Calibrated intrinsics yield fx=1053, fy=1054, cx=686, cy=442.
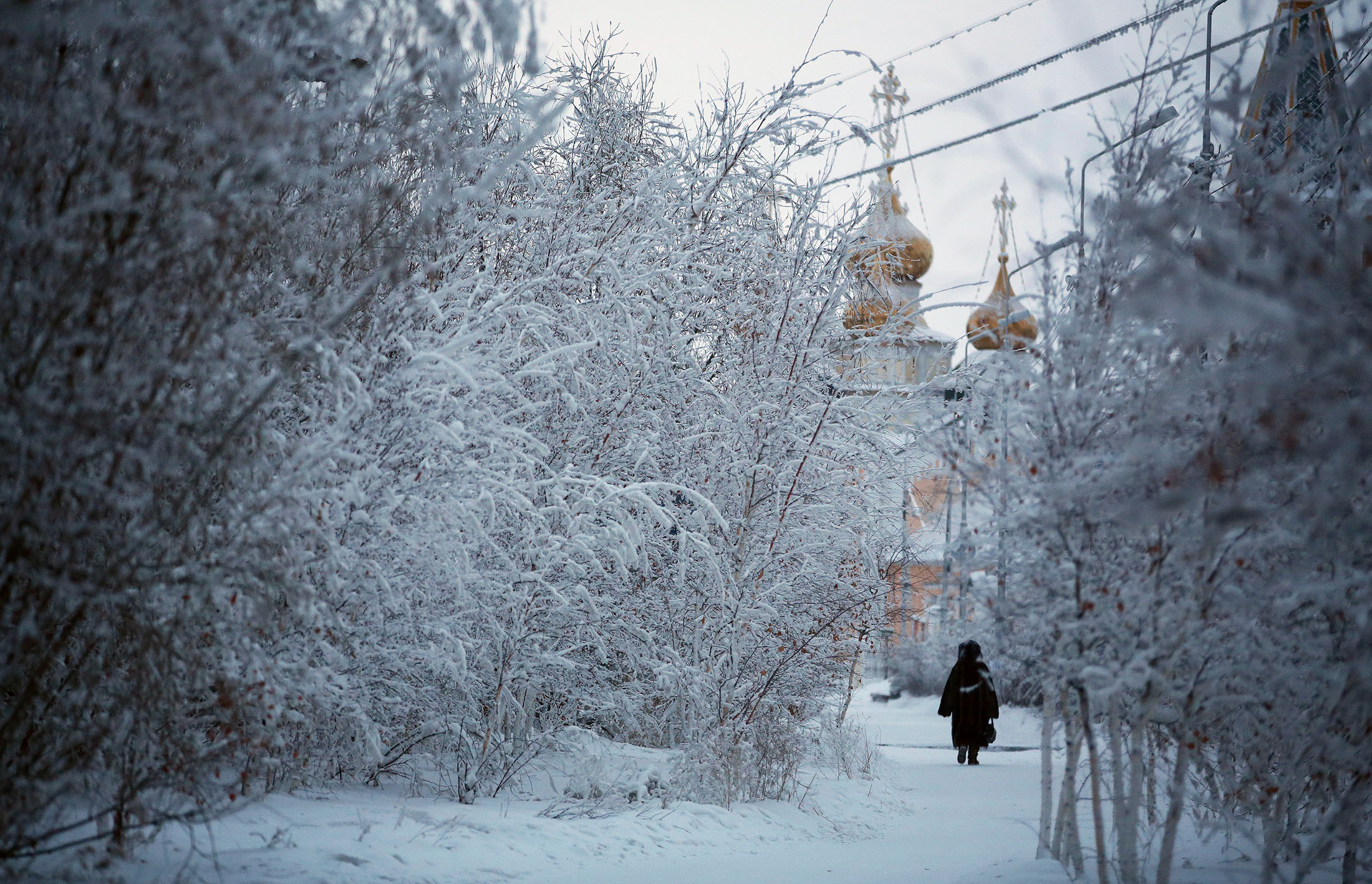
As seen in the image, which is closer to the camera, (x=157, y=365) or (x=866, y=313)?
(x=157, y=365)

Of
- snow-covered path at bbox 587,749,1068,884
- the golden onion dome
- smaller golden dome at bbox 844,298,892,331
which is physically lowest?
snow-covered path at bbox 587,749,1068,884

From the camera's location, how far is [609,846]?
573 cm

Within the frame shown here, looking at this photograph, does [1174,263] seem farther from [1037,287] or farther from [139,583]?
[139,583]

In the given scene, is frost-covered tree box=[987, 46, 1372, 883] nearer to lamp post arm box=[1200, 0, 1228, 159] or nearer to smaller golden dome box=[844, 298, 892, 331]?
lamp post arm box=[1200, 0, 1228, 159]

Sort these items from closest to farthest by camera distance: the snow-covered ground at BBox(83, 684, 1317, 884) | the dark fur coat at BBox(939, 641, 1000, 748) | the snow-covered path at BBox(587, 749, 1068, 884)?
the snow-covered ground at BBox(83, 684, 1317, 884) < the snow-covered path at BBox(587, 749, 1068, 884) < the dark fur coat at BBox(939, 641, 1000, 748)

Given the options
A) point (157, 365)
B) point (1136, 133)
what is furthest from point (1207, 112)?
point (157, 365)

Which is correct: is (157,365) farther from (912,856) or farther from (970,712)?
(970,712)

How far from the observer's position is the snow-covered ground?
431cm

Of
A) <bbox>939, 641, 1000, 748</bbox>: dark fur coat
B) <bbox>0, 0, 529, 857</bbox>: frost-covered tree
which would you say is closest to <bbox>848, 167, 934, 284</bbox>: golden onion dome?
<bbox>0, 0, 529, 857</bbox>: frost-covered tree

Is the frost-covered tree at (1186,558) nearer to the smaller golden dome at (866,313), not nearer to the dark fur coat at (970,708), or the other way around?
the smaller golden dome at (866,313)

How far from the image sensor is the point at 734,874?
5598 mm

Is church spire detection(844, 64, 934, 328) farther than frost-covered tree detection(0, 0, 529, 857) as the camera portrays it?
Yes

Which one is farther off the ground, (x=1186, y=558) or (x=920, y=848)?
(x=1186, y=558)

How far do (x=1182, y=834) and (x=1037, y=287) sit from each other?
12.7ft
